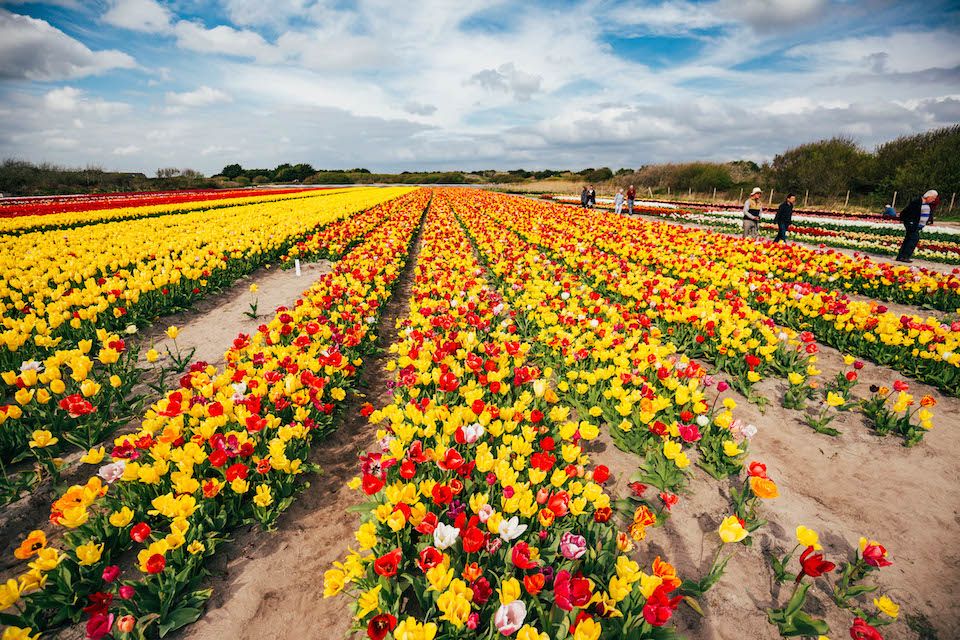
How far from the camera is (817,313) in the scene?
666 centimetres

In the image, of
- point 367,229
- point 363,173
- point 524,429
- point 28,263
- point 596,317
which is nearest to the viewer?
point 524,429

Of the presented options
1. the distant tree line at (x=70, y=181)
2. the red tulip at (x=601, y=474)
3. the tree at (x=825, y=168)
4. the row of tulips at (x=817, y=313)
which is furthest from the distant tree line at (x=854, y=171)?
the distant tree line at (x=70, y=181)

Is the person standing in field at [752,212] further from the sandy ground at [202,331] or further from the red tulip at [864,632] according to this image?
the red tulip at [864,632]

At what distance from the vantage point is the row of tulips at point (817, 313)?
5391 millimetres

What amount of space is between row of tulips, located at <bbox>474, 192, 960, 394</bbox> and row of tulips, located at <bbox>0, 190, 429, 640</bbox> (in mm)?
5319

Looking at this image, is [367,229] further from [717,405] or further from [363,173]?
[363,173]

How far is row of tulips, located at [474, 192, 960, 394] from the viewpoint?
5.39m

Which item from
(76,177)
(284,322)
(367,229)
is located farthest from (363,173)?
(284,322)

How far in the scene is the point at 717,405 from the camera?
5.22 meters

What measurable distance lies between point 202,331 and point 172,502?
5.34m

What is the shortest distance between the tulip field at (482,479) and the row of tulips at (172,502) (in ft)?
0.07

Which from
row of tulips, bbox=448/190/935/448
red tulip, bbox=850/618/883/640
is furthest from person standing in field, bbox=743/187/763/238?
red tulip, bbox=850/618/883/640

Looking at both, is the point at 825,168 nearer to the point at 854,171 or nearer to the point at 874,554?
the point at 854,171

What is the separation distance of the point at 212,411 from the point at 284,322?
1.93 meters
